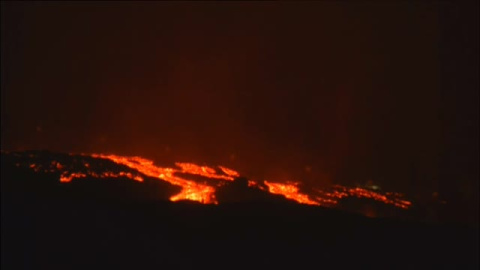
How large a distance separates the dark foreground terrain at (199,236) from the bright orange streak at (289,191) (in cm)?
40

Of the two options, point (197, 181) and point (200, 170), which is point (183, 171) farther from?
point (197, 181)

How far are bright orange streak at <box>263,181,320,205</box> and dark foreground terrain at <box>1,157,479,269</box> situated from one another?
1.31 feet

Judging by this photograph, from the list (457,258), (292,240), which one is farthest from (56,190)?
(457,258)

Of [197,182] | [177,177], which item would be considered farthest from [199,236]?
[177,177]

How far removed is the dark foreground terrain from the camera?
562 centimetres

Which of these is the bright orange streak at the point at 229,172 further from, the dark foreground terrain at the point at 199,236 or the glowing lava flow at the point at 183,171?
the dark foreground terrain at the point at 199,236

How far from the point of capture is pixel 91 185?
6.63 m

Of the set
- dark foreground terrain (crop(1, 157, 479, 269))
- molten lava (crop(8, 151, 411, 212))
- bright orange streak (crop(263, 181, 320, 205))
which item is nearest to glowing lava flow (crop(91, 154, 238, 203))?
molten lava (crop(8, 151, 411, 212))

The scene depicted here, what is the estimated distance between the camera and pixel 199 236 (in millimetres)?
5785

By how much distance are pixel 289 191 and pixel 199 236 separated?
6.32 ft

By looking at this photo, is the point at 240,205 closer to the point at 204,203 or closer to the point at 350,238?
the point at 204,203

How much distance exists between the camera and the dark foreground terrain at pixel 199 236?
221 inches

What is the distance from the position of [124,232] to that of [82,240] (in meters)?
0.37

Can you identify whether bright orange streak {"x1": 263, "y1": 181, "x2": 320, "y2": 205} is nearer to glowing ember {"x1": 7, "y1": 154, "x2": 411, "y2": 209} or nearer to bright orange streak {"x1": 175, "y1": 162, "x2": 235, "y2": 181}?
glowing ember {"x1": 7, "y1": 154, "x2": 411, "y2": 209}
